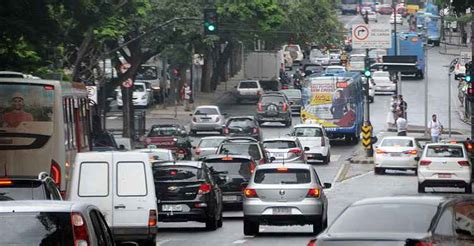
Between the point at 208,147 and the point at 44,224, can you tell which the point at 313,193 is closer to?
the point at 44,224

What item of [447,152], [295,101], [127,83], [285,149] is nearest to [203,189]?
[447,152]

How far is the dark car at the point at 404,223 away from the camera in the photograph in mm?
14547

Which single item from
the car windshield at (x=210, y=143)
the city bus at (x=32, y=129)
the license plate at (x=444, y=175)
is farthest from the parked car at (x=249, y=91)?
the city bus at (x=32, y=129)

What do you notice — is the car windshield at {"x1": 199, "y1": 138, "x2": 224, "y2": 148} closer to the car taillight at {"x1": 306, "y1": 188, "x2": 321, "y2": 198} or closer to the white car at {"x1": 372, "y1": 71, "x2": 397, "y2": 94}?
the car taillight at {"x1": 306, "y1": 188, "x2": 321, "y2": 198}

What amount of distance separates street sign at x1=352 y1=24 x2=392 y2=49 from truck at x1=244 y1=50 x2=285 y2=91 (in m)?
13.9

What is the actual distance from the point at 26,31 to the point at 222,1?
41.4 meters

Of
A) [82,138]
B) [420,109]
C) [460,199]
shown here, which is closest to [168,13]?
[420,109]

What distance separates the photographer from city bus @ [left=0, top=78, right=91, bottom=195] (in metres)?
26.6

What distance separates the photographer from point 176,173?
29.6m

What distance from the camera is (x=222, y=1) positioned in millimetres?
76688

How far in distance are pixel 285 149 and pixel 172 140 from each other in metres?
7.49

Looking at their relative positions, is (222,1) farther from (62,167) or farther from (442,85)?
(62,167)

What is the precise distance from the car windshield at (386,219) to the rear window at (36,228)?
3.69 meters

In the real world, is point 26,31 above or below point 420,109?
above
